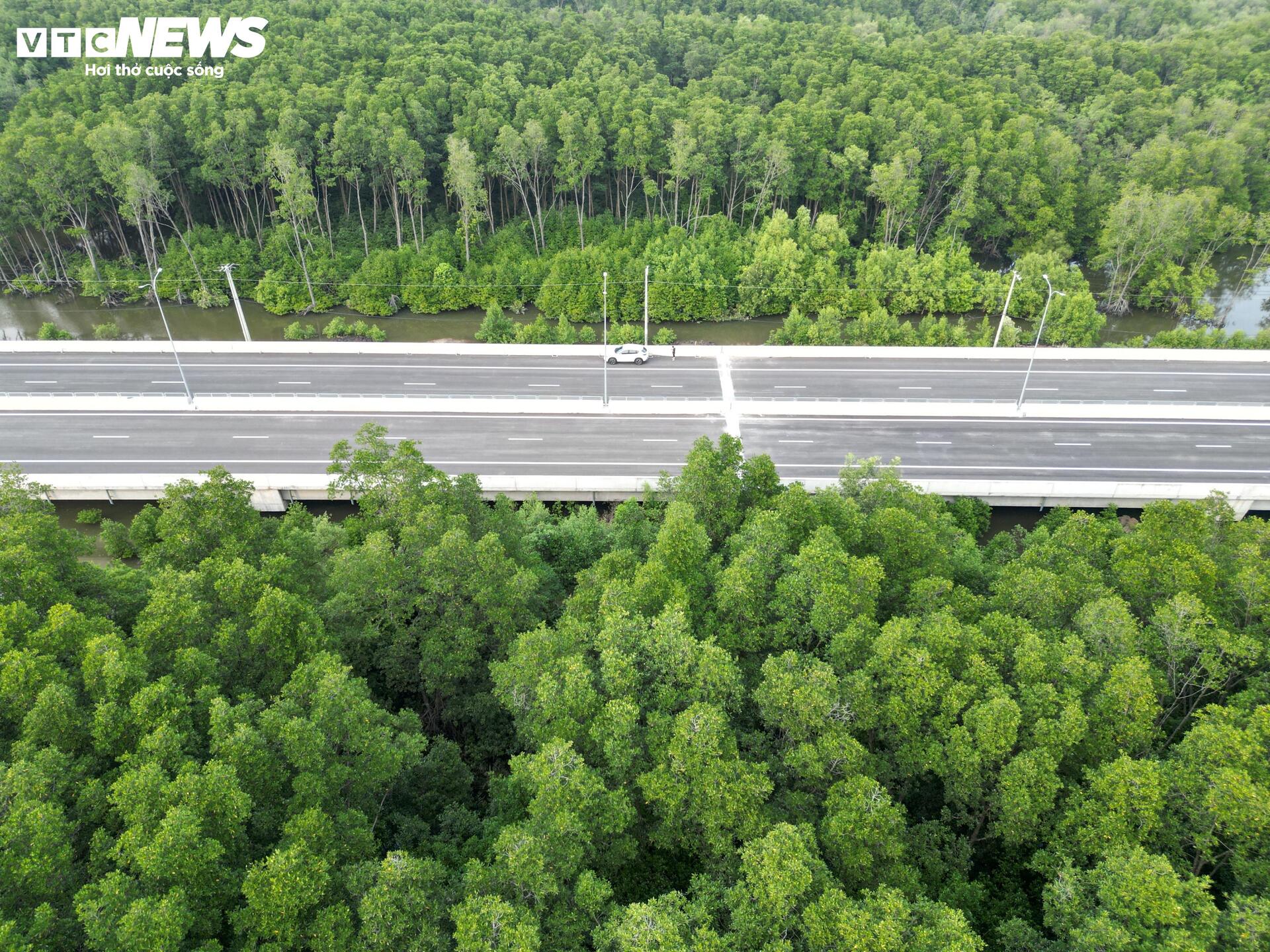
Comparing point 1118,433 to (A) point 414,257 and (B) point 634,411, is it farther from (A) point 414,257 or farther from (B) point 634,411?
(A) point 414,257

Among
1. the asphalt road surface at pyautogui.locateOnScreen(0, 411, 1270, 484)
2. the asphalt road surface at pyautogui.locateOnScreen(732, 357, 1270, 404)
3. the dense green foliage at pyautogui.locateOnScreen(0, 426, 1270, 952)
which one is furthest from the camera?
the asphalt road surface at pyautogui.locateOnScreen(732, 357, 1270, 404)

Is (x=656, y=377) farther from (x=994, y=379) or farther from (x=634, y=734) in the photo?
(x=634, y=734)

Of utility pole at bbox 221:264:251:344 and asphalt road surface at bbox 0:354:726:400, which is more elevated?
utility pole at bbox 221:264:251:344

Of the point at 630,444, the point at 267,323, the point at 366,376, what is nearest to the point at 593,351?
the point at 630,444

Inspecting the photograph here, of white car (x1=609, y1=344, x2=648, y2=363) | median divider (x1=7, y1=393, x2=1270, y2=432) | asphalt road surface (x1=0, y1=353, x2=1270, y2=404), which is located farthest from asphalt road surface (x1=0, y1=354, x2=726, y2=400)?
median divider (x1=7, y1=393, x2=1270, y2=432)

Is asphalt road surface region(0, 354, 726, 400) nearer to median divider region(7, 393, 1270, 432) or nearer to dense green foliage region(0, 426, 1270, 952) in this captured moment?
median divider region(7, 393, 1270, 432)

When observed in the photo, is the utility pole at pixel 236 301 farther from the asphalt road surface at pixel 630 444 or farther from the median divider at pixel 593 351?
the asphalt road surface at pixel 630 444

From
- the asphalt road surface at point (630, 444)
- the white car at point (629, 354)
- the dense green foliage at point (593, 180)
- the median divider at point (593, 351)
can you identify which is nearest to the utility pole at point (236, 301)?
the median divider at point (593, 351)
